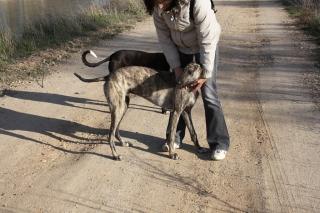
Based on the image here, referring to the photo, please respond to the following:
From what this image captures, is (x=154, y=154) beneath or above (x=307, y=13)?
above

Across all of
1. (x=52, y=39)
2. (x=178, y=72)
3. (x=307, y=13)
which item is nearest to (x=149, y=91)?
(x=178, y=72)

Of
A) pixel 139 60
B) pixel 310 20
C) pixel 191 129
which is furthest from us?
pixel 310 20

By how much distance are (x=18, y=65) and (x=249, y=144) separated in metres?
5.19

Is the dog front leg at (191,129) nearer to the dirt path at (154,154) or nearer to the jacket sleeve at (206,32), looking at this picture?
the dirt path at (154,154)

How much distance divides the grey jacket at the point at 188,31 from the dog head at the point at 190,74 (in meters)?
0.07

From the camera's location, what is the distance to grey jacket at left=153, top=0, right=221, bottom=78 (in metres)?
4.73

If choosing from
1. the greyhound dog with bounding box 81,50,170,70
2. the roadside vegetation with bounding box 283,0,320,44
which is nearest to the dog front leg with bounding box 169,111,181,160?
the greyhound dog with bounding box 81,50,170,70

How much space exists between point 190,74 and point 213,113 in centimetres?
57

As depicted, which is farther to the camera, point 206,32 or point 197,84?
point 197,84

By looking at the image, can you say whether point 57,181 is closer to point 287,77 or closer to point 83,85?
point 83,85

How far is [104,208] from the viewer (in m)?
4.47

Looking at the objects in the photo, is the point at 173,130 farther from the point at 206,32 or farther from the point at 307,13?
the point at 307,13

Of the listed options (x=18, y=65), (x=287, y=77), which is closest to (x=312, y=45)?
(x=287, y=77)

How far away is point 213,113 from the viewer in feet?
17.5
